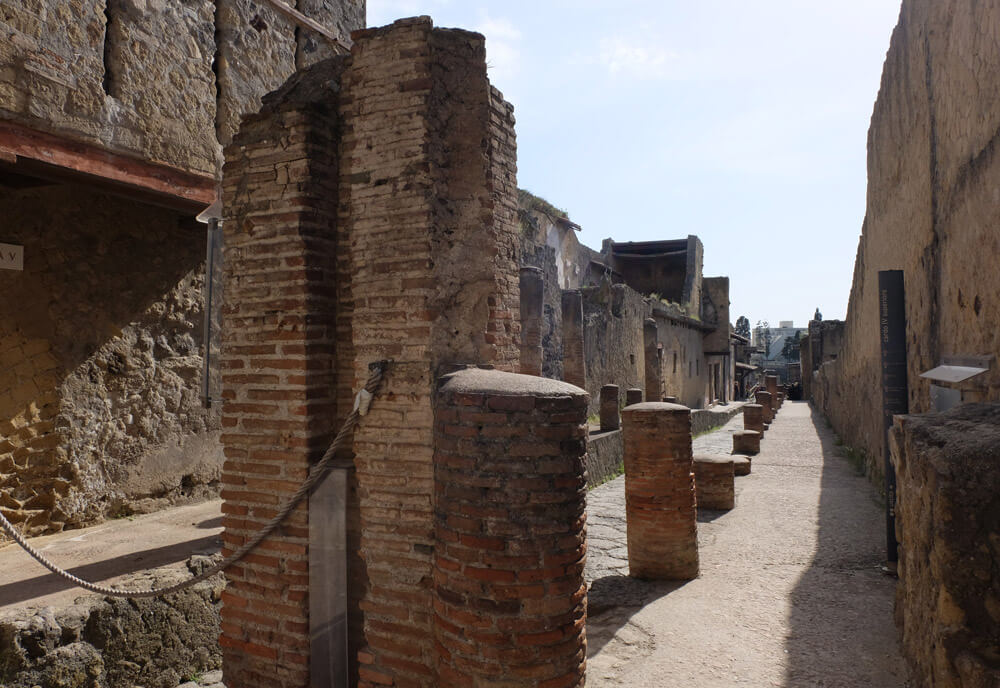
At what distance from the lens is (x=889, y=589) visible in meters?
4.60

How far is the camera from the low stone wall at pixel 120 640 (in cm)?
333

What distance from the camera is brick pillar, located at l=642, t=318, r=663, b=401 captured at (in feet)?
53.4

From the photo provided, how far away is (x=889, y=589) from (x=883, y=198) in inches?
208

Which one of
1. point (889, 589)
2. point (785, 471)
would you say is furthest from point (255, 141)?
point (785, 471)

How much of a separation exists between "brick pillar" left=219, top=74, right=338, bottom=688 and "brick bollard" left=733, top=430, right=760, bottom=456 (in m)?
10.0

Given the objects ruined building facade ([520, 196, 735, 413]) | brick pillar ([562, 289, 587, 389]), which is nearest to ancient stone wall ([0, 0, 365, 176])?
brick pillar ([562, 289, 587, 389])

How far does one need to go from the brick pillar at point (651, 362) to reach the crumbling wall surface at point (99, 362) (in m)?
11.9

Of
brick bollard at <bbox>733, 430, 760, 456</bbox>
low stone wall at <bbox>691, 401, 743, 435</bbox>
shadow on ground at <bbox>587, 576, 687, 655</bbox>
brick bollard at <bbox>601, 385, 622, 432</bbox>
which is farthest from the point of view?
low stone wall at <bbox>691, 401, 743, 435</bbox>

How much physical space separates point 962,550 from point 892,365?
331cm

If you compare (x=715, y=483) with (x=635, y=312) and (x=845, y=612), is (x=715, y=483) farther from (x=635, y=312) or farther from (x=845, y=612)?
(x=635, y=312)

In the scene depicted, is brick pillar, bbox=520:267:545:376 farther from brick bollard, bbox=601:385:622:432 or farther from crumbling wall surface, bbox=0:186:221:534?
crumbling wall surface, bbox=0:186:221:534

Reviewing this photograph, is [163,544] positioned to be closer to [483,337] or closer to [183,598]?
[183,598]

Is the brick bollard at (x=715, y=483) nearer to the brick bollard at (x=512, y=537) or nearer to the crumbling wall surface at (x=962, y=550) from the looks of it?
the crumbling wall surface at (x=962, y=550)

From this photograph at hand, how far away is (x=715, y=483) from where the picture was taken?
7.29 metres
